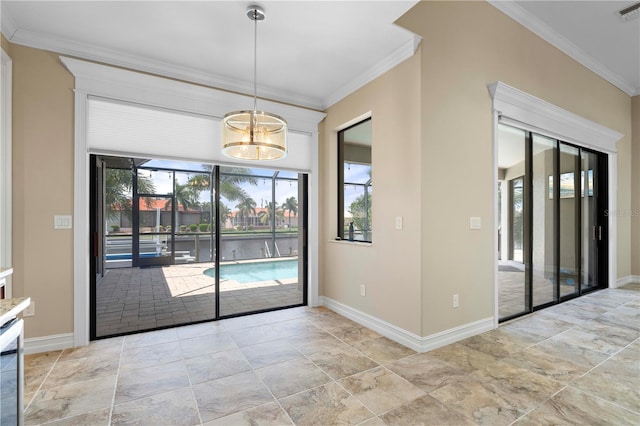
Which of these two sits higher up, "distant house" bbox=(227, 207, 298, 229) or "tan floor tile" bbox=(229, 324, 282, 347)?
"distant house" bbox=(227, 207, 298, 229)

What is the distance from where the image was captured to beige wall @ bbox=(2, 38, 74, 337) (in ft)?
8.86

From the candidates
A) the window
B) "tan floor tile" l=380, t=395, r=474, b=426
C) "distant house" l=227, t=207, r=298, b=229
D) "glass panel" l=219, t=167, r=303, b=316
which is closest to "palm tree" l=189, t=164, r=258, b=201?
"glass panel" l=219, t=167, r=303, b=316

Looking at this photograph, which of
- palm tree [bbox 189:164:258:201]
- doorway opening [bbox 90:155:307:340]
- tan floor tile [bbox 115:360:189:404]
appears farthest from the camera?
palm tree [bbox 189:164:258:201]

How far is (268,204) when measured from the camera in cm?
446

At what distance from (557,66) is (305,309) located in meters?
4.68

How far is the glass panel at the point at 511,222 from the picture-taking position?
3.58 metres

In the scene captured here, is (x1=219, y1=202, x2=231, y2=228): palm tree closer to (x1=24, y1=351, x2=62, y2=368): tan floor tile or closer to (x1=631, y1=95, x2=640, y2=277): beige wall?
(x1=24, y1=351, x2=62, y2=368): tan floor tile

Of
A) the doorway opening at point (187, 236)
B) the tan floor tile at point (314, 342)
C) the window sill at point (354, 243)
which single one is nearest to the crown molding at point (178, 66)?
the doorway opening at point (187, 236)

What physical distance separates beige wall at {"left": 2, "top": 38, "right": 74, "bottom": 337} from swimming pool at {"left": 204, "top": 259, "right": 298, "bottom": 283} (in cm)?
242

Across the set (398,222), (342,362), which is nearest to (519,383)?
(342,362)

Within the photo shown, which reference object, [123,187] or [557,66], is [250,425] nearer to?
[123,187]

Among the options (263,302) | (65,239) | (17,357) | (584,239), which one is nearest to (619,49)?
(584,239)

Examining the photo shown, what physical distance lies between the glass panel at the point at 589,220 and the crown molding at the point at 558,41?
1.31 meters

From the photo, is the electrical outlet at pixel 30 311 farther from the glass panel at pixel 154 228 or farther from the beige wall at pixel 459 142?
the beige wall at pixel 459 142
